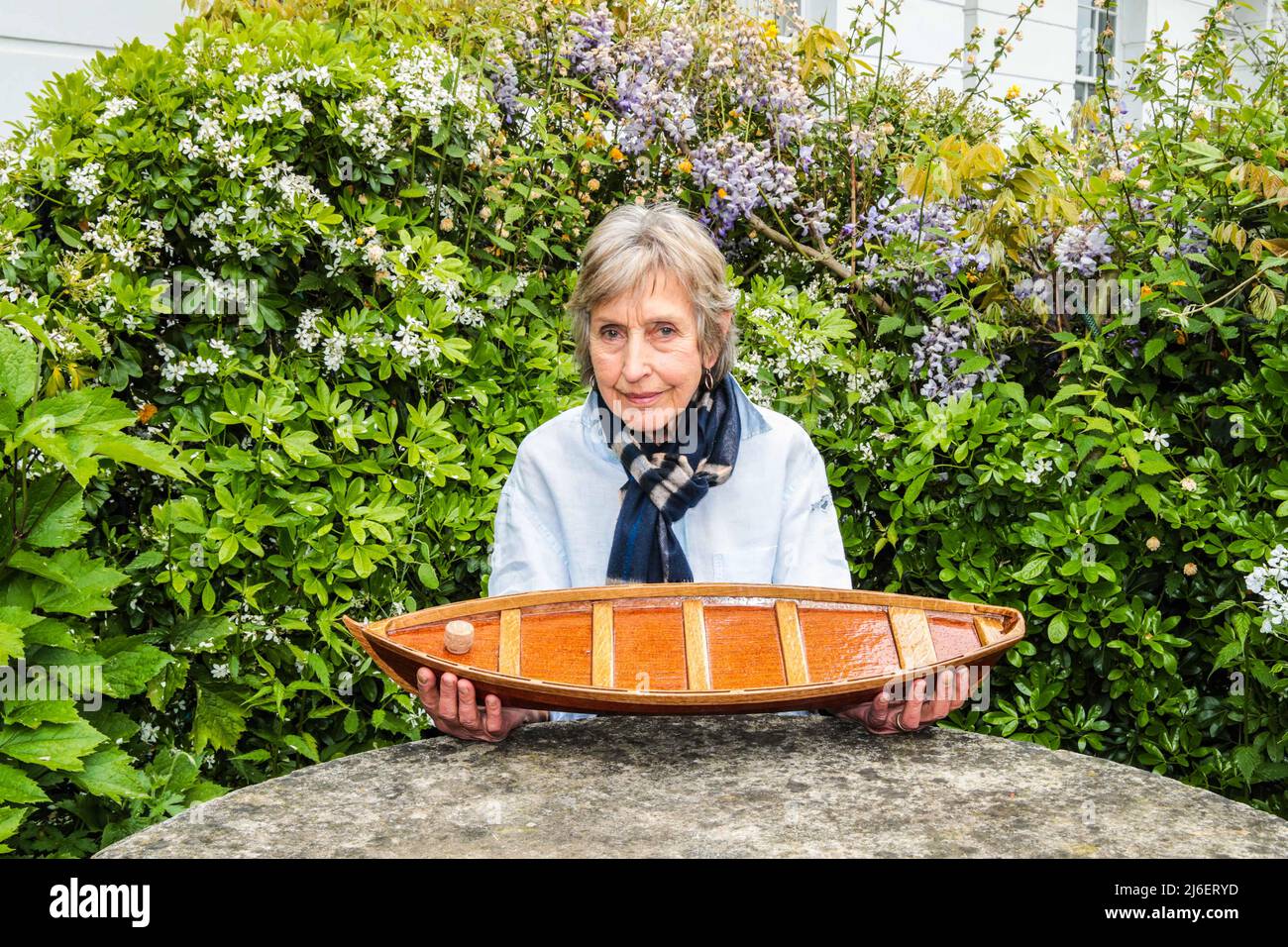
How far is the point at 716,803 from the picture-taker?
71.1 inches

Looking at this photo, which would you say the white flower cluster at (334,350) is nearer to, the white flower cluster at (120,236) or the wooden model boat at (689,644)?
the white flower cluster at (120,236)

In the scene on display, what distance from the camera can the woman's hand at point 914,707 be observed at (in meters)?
1.96

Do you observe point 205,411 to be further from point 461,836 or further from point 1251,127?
point 1251,127

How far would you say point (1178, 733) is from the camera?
285 cm

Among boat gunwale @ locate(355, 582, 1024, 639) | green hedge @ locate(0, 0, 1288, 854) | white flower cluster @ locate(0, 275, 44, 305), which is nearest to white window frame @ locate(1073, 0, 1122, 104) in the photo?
green hedge @ locate(0, 0, 1288, 854)

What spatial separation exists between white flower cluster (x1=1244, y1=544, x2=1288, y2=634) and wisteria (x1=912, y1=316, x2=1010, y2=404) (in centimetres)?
101

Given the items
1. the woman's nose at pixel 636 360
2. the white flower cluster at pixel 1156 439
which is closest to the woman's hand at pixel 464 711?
the woman's nose at pixel 636 360

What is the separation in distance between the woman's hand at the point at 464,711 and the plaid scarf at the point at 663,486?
0.45 m

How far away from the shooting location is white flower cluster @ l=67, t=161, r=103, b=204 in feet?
9.38

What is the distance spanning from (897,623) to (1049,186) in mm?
1706
